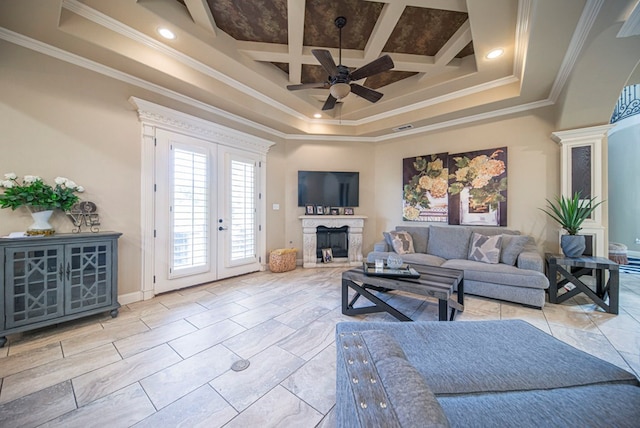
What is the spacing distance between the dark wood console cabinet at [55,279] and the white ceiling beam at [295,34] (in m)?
3.17

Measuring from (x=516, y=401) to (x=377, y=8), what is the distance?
3.60 meters

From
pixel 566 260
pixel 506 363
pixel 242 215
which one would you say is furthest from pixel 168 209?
pixel 566 260

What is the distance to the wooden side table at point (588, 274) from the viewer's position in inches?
108

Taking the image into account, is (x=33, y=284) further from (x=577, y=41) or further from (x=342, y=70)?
(x=577, y=41)

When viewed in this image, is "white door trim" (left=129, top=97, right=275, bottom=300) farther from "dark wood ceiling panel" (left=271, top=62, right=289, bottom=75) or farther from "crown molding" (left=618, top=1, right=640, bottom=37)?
"crown molding" (left=618, top=1, right=640, bottom=37)

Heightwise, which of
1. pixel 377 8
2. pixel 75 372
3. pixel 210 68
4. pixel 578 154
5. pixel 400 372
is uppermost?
pixel 377 8

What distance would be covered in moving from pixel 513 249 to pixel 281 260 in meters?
3.78

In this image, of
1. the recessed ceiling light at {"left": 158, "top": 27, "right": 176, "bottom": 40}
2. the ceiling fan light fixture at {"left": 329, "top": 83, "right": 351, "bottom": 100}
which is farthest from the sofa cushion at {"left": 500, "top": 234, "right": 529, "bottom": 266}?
the recessed ceiling light at {"left": 158, "top": 27, "right": 176, "bottom": 40}

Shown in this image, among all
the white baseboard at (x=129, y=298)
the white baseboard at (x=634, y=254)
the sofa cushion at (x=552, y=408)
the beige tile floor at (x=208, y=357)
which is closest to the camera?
the sofa cushion at (x=552, y=408)

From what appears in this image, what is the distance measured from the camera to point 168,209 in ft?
11.4

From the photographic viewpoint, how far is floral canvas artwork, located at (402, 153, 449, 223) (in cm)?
461

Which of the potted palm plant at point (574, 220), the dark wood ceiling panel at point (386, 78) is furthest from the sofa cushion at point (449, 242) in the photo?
the dark wood ceiling panel at point (386, 78)

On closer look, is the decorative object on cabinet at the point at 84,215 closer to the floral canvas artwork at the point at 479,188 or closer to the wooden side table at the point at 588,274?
the floral canvas artwork at the point at 479,188

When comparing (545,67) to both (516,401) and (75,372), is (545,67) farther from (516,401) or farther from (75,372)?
(75,372)
